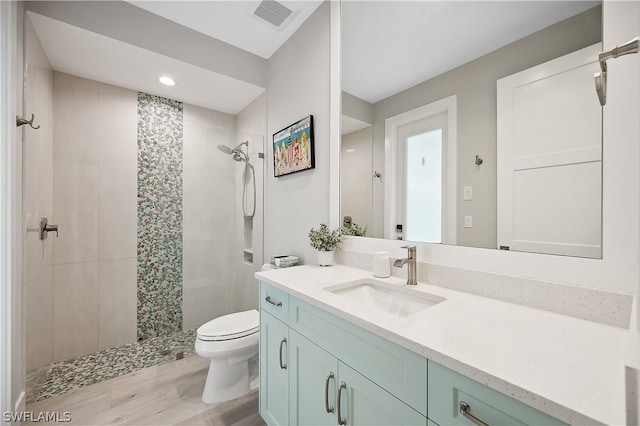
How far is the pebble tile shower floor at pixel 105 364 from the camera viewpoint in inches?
71.3

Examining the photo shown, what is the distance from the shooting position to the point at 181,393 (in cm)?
182

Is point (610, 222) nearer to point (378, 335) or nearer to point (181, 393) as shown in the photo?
point (378, 335)

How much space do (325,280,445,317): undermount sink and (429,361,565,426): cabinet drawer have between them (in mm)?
446

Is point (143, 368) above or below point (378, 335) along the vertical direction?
below

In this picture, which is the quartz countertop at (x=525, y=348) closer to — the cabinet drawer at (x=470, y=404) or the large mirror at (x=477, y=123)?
the cabinet drawer at (x=470, y=404)

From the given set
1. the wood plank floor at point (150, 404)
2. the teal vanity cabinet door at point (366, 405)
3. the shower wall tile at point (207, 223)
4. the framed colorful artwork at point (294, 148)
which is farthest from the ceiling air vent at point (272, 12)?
the wood plank floor at point (150, 404)

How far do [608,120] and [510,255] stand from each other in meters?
0.51

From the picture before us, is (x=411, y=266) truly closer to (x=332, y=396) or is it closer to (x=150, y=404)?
(x=332, y=396)

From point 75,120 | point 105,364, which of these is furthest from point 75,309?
point 75,120

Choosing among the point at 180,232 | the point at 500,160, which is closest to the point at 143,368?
the point at 180,232

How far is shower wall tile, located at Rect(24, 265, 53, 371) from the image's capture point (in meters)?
1.60

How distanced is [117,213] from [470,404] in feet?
9.26

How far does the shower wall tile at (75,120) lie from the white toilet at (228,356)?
1819 mm

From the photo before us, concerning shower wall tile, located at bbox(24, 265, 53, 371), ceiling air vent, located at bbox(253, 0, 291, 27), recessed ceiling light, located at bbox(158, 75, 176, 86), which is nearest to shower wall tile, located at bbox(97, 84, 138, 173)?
recessed ceiling light, located at bbox(158, 75, 176, 86)
